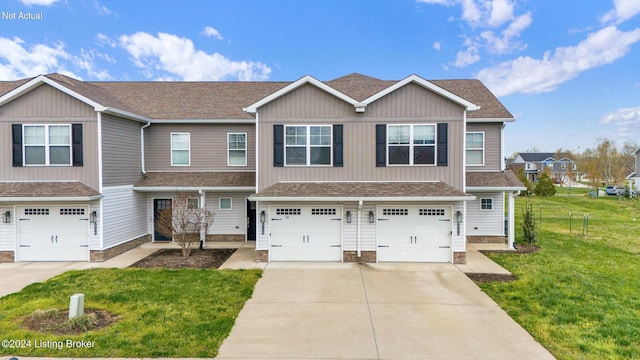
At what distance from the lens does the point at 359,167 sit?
11.4 m

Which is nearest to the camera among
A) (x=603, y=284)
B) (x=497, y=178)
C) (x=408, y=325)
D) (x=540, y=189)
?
(x=408, y=325)

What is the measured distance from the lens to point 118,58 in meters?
21.8

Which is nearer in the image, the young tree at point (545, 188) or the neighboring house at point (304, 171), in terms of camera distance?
the neighboring house at point (304, 171)

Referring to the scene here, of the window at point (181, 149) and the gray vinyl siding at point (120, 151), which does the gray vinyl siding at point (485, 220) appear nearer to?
the window at point (181, 149)

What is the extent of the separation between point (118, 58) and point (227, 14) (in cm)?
839

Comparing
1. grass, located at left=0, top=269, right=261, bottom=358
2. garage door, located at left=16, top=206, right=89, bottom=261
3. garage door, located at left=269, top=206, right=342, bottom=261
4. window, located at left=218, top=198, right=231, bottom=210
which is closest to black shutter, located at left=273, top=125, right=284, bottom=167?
garage door, located at left=269, top=206, right=342, bottom=261

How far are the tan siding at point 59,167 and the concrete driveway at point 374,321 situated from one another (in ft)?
24.5

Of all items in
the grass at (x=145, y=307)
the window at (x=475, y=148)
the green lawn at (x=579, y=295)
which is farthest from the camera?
the window at (x=475, y=148)

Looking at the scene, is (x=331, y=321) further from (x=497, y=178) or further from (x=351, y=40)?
(x=351, y=40)

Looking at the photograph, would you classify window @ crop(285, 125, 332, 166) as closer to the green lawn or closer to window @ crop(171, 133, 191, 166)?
window @ crop(171, 133, 191, 166)

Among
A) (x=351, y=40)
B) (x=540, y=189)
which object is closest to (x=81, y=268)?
(x=351, y=40)

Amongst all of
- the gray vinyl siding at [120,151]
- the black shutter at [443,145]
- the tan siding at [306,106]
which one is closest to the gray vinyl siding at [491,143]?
the black shutter at [443,145]

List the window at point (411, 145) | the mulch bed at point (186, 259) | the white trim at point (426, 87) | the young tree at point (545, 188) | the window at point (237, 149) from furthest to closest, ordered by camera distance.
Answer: the young tree at point (545, 188)
the window at point (237, 149)
the window at point (411, 145)
the white trim at point (426, 87)
the mulch bed at point (186, 259)

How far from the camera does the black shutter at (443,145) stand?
36.7ft
